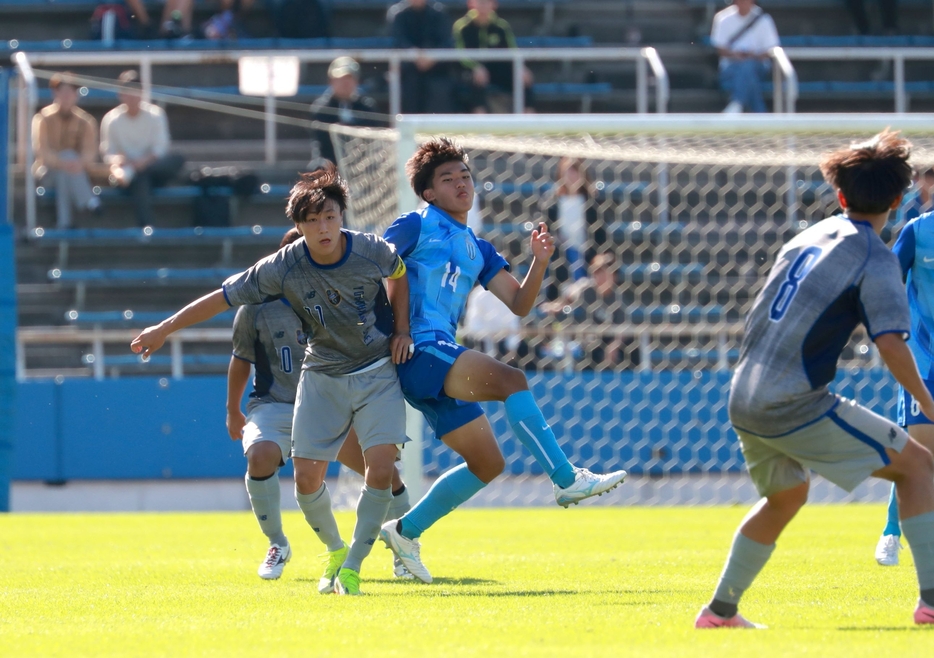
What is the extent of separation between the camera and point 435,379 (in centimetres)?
641

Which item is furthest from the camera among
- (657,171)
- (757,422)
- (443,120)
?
(657,171)

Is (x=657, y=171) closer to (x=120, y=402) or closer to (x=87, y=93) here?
(x=120, y=402)

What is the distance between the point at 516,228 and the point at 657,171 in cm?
181

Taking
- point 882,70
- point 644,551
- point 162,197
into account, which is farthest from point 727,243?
point 644,551

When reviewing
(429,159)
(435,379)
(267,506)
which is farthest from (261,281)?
(267,506)

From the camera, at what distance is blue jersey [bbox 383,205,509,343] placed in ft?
21.7

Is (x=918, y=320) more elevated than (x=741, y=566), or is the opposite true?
(x=918, y=320)

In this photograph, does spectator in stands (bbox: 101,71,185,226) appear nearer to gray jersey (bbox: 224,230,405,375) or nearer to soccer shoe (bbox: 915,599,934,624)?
gray jersey (bbox: 224,230,405,375)

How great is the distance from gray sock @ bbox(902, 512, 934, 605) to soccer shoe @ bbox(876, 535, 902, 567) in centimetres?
256

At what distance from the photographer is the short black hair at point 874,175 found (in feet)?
15.2

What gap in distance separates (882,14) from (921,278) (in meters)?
14.6

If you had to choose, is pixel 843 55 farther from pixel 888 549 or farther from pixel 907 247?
pixel 888 549

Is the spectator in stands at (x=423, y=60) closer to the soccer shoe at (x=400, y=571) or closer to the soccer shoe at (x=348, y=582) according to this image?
the soccer shoe at (x=400, y=571)

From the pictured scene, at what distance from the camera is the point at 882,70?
65.6 feet
